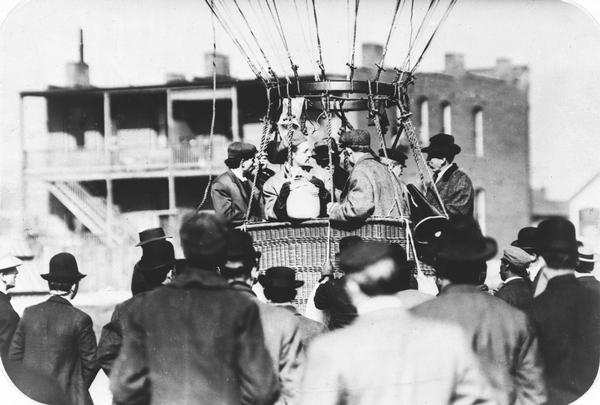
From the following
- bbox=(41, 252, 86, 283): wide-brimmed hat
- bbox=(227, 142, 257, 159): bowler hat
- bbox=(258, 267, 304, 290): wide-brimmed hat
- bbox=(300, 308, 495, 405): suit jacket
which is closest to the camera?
bbox=(300, 308, 495, 405): suit jacket

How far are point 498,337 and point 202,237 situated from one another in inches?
62.5

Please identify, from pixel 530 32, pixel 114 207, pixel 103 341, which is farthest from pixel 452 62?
pixel 103 341

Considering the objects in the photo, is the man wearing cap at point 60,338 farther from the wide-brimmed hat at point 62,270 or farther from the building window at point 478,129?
the building window at point 478,129

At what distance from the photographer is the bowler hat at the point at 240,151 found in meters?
7.76

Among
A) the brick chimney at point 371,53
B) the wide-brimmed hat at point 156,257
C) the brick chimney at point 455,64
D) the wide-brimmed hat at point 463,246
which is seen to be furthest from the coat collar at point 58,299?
the brick chimney at point 455,64

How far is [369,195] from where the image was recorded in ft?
20.7

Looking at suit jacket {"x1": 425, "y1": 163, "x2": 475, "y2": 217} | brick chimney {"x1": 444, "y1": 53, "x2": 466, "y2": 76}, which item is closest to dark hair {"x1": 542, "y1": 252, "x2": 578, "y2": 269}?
suit jacket {"x1": 425, "y1": 163, "x2": 475, "y2": 217}

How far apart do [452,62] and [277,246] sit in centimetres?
2757

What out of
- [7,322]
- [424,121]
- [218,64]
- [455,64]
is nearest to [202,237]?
[7,322]

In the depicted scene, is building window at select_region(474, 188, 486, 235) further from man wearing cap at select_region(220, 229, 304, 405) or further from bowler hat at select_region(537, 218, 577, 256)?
man wearing cap at select_region(220, 229, 304, 405)

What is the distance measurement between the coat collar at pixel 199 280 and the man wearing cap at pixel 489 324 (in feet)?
3.29

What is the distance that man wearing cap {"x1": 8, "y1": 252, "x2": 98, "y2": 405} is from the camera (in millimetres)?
6070

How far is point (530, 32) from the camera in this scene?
31.5 meters

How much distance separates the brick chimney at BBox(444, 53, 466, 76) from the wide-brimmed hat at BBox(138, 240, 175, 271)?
27771mm
